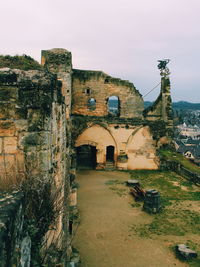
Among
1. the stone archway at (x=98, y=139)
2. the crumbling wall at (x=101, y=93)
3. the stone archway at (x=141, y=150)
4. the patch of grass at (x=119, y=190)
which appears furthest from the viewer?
the crumbling wall at (x=101, y=93)

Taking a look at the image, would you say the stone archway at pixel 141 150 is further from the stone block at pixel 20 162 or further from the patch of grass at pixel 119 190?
the stone block at pixel 20 162

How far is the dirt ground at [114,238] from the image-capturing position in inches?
261

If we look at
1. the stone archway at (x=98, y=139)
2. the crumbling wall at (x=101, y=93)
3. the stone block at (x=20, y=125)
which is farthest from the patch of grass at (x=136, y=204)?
the crumbling wall at (x=101, y=93)

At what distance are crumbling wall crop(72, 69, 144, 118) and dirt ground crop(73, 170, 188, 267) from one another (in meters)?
8.91

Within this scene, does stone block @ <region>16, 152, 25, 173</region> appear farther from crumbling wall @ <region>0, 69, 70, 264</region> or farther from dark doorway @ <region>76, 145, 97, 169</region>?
dark doorway @ <region>76, 145, 97, 169</region>

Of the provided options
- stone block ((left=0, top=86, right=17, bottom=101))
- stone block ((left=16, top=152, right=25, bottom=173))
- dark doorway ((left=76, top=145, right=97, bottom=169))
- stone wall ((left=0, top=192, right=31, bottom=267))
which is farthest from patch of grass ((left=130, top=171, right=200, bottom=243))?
stone wall ((left=0, top=192, right=31, bottom=267))

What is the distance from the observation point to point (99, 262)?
6.51 meters

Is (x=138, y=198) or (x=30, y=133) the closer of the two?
(x=30, y=133)

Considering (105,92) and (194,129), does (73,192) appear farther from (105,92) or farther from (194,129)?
(194,129)

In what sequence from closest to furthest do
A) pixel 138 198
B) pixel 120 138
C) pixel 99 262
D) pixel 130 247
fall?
pixel 99 262 < pixel 130 247 < pixel 138 198 < pixel 120 138

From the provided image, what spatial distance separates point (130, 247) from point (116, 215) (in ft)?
7.33

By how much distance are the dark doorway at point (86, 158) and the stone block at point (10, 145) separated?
→ 14596 mm

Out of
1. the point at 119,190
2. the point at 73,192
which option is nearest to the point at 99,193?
the point at 119,190

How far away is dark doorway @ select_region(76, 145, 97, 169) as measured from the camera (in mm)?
17953
